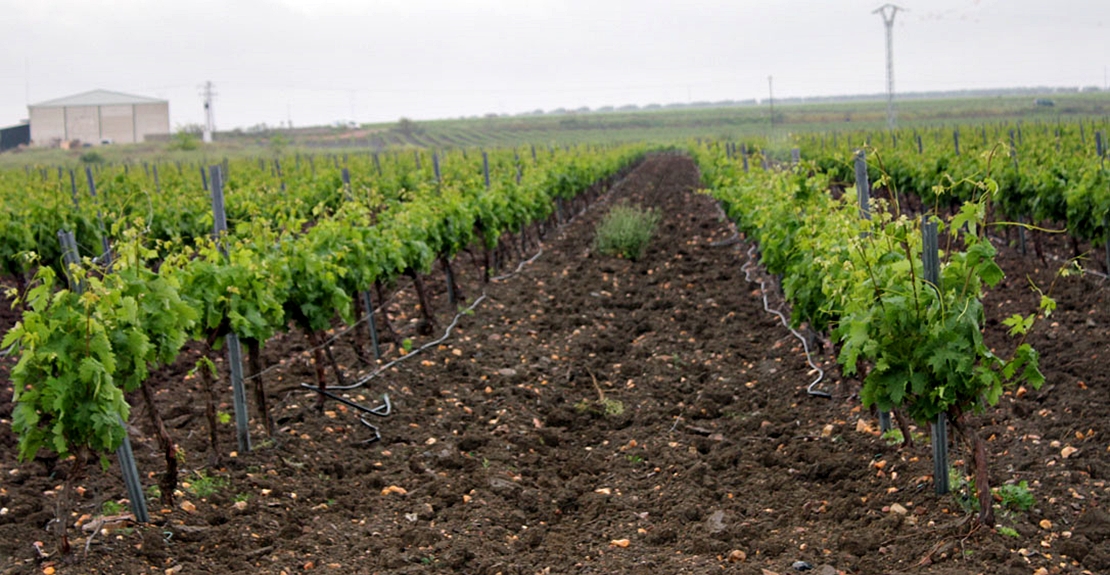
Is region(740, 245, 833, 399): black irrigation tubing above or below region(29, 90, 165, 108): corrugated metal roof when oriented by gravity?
below

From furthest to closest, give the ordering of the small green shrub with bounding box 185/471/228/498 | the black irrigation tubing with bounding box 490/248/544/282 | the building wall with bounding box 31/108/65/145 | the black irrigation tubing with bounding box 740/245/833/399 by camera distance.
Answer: the building wall with bounding box 31/108/65/145
the black irrigation tubing with bounding box 490/248/544/282
the black irrigation tubing with bounding box 740/245/833/399
the small green shrub with bounding box 185/471/228/498

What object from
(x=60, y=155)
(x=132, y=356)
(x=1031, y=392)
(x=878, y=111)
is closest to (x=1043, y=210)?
(x=1031, y=392)

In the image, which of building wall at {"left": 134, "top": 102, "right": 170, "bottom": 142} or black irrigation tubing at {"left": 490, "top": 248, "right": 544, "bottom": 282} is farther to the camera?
building wall at {"left": 134, "top": 102, "right": 170, "bottom": 142}

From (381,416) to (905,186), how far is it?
12.8 metres

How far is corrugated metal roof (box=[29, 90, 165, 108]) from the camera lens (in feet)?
256

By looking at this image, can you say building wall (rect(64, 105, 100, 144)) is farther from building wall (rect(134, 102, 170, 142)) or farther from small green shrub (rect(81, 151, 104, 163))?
small green shrub (rect(81, 151, 104, 163))

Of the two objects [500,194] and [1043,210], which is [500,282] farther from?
[1043,210]

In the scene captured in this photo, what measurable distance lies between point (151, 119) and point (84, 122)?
4926 millimetres

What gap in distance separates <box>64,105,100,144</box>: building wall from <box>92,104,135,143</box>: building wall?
36 centimetres

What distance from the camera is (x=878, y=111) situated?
113125 mm

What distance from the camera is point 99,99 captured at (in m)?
80.0

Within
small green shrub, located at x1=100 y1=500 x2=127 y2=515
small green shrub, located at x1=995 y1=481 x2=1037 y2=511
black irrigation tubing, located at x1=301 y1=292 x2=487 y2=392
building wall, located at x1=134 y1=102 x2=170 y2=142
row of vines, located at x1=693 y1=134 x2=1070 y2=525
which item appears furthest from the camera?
building wall, located at x1=134 y1=102 x2=170 y2=142

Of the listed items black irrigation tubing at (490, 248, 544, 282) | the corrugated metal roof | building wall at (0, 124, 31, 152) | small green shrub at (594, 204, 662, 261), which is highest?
the corrugated metal roof

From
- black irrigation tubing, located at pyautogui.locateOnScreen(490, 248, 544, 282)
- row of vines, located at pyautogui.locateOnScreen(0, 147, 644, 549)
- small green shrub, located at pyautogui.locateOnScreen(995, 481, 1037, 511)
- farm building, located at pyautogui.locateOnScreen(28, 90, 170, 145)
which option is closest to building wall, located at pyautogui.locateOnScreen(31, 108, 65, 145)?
farm building, located at pyautogui.locateOnScreen(28, 90, 170, 145)
